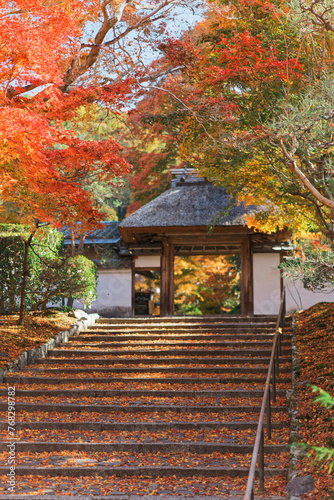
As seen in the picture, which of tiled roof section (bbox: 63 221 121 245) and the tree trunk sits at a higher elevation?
tiled roof section (bbox: 63 221 121 245)

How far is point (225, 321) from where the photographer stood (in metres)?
13.4

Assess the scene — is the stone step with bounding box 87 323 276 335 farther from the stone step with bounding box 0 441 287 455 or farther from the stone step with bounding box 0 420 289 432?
the stone step with bounding box 0 441 287 455

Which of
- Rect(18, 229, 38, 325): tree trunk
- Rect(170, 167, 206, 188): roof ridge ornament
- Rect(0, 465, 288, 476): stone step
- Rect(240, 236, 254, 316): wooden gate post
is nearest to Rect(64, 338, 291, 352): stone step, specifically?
Rect(18, 229, 38, 325): tree trunk

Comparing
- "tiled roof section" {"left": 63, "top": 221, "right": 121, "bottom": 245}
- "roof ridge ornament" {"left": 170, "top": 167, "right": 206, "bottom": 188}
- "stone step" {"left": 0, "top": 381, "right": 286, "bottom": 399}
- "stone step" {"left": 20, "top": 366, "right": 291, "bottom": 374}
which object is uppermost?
"roof ridge ornament" {"left": 170, "top": 167, "right": 206, "bottom": 188}

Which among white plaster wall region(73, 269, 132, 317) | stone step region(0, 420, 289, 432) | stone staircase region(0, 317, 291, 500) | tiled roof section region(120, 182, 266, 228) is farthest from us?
white plaster wall region(73, 269, 132, 317)

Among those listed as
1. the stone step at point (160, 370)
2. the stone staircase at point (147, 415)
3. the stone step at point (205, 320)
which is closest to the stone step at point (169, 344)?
the stone staircase at point (147, 415)

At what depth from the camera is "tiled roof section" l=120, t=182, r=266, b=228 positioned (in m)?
15.1

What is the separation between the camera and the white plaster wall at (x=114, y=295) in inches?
738

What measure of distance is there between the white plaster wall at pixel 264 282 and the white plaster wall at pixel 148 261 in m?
3.44

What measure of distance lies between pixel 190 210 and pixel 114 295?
198 inches

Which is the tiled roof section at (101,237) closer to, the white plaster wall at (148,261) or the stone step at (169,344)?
the white plaster wall at (148,261)

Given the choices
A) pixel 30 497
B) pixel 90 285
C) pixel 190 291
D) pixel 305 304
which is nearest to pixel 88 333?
pixel 90 285

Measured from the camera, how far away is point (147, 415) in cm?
771

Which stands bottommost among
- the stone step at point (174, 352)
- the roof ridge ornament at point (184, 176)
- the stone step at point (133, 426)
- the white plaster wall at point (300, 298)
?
the stone step at point (133, 426)
